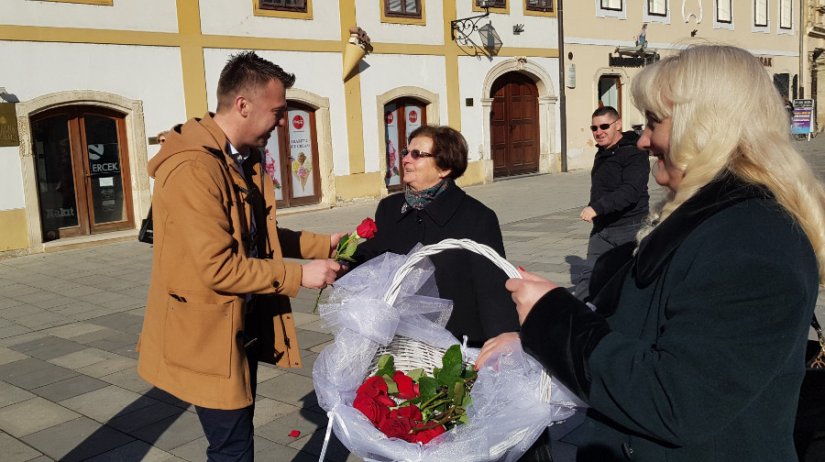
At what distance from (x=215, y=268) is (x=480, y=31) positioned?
53.0 ft

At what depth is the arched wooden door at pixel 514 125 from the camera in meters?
19.0

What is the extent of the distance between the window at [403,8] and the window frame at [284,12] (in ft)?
6.81

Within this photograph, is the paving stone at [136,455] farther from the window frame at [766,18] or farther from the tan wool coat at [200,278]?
the window frame at [766,18]

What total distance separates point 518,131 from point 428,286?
57.1 feet

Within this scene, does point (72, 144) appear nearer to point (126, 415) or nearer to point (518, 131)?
point (126, 415)

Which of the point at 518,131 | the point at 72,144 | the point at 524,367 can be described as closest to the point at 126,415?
the point at 524,367

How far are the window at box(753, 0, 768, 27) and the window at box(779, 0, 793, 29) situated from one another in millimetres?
1291

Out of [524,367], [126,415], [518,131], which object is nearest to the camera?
[524,367]

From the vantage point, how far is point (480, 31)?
17641 millimetres

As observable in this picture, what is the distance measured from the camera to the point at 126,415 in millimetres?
4555

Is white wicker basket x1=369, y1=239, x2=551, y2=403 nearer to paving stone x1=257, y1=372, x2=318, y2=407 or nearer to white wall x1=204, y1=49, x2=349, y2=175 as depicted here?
paving stone x1=257, y1=372, x2=318, y2=407

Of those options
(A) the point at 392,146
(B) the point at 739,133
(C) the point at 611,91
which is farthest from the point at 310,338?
(C) the point at 611,91

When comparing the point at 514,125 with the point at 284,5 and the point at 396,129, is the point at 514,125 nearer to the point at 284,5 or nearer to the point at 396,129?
the point at 396,129

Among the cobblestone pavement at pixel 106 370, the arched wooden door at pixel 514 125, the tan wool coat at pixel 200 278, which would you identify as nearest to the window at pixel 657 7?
the arched wooden door at pixel 514 125
